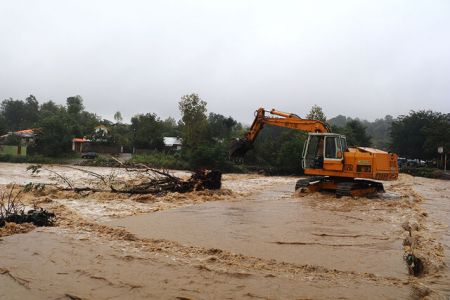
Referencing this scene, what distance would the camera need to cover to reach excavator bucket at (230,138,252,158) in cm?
1909

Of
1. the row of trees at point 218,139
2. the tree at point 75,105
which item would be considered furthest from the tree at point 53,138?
the tree at point 75,105

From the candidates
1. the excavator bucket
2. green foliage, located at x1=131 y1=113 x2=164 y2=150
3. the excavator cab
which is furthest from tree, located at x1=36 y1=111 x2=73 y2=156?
the excavator cab

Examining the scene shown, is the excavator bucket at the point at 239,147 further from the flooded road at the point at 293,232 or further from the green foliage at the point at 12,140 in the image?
the green foliage at the point at 12,140

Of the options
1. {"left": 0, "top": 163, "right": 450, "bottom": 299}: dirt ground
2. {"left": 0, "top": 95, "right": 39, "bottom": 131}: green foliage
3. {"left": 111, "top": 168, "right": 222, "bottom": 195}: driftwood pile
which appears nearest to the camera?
{"left": 0, "top": 163, "right": 450, "bottom": 299}: dirt ground

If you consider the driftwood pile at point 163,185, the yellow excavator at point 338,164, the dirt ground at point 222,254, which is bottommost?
the dirt ground at point 222,254

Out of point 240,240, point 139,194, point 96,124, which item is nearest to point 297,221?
point 240,240

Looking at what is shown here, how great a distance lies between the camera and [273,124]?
1995 centimetres

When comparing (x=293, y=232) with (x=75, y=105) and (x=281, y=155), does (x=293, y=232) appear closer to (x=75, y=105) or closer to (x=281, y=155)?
(x=281, y=155)

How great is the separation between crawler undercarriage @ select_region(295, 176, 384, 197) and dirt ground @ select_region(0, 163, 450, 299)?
12.7ft

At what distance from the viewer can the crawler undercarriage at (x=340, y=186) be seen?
56.0ft

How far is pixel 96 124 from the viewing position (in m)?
68.4

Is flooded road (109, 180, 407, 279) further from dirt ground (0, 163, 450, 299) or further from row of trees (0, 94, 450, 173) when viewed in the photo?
row of trees (0, 94, 450, 173)

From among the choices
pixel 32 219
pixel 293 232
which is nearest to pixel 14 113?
pixel 32 219

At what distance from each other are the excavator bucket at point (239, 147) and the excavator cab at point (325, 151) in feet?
8.79
